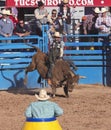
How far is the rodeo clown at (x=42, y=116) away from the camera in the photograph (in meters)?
7.39

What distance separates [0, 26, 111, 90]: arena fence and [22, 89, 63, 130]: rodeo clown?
25.2 feet

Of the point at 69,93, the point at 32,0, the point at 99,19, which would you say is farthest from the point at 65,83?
the point at 32,0

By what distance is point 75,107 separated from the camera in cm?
1243

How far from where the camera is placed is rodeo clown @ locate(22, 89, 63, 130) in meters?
7.39

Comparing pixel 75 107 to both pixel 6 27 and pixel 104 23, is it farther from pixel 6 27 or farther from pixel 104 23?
pixel 104 23

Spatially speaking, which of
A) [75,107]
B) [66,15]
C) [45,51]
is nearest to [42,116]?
[75,107]

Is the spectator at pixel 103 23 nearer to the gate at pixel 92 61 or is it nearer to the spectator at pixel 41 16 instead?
the gate at pixel 92 61

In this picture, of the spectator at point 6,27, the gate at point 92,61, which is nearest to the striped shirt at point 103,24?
the gate at point 92,61

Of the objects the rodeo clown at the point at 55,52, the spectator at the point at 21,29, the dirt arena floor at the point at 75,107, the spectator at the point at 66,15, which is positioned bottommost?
the dirt arena floor at the point at 75,107

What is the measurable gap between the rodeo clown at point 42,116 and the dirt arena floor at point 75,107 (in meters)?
2.42

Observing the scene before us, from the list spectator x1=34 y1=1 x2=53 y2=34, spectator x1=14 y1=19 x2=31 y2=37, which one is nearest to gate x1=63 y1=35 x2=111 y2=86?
spectator x1=34 y1=1 x2=53 y2=34

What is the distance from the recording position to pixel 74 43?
16.2 m

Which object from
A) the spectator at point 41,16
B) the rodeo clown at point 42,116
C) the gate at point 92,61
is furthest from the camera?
the gate at point 92,61

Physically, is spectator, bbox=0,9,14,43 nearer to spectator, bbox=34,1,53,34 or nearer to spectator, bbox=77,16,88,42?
spectator, bbox=34,1,53,34
